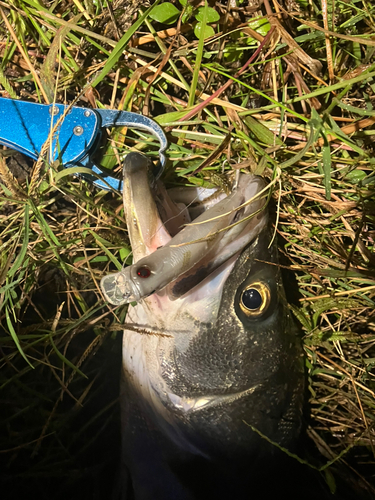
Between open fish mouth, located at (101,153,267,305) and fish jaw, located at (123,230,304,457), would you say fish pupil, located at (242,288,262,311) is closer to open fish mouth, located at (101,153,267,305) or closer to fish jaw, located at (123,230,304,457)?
fish jaw, located at (123,230,304,457)

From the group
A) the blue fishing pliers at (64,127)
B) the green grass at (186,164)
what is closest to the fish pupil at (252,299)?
the green grass at (186,164)

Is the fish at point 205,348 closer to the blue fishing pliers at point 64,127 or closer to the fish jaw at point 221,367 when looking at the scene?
the fish jaw at point 221,367

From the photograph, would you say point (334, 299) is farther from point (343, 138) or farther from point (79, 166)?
point (79, 166)

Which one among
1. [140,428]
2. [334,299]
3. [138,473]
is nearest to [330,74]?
[334,299]

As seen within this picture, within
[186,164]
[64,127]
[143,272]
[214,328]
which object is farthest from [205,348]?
[64,127]

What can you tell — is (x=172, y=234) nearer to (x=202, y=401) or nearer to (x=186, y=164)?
(x=186, y=164)
